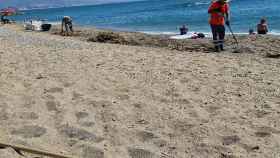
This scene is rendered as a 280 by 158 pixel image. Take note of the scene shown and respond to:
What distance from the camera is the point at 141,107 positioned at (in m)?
6.70

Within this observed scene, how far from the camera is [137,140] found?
5730mm

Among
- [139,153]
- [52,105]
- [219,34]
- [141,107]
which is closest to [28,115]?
[52,105]

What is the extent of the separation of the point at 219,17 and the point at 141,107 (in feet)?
20.4

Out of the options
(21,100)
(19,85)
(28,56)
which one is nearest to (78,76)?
(19,85)

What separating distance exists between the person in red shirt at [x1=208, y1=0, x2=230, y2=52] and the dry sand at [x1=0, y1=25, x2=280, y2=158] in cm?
278

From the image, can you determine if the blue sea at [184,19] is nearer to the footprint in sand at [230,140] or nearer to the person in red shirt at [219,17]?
the person in red shirt at [219,17]

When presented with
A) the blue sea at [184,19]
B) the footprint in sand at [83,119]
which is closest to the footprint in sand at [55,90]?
the footprint in sand at [83,119]

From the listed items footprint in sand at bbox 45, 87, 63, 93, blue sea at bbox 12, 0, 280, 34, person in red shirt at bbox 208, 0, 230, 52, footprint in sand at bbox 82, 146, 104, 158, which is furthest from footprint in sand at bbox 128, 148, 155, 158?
blue sea at bbox 12, 0, 280, 34

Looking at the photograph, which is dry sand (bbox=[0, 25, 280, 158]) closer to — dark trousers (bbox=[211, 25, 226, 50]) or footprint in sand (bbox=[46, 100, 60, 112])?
footprint in sand (bbox=[46, 100, 60, 112])

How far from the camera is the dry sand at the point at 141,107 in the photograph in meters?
5.56

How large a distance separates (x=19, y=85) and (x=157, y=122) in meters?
2.29

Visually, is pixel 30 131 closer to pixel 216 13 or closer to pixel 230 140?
pixel 230 140

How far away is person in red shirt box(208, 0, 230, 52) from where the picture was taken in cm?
1230

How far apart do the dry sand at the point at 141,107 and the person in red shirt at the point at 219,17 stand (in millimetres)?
2781
